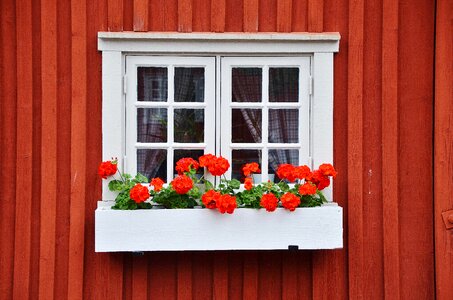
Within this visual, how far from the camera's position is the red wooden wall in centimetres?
338

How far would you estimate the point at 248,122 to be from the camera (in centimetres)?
350

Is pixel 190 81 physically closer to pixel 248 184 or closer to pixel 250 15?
pixel 250 15

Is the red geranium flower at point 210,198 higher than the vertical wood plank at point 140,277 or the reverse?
higher

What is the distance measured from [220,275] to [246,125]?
3.31ft

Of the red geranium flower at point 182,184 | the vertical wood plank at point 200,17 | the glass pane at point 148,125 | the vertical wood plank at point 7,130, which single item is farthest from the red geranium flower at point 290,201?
the vertical wood plank at point 7,130

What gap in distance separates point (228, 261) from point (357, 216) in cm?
91

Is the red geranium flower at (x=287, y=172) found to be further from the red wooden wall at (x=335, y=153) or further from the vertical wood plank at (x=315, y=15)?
the vertical wood plank at (x=315, y=15)

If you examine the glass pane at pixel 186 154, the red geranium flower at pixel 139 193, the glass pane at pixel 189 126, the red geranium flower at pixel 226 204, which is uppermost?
the glass pane at pixel 189 126

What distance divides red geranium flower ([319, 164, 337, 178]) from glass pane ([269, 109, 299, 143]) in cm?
35

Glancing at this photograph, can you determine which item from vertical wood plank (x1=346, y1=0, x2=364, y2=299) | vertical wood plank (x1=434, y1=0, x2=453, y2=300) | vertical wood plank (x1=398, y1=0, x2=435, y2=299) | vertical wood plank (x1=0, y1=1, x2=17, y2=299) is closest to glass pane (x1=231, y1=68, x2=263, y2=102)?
vertical wood plank (x1=346, y1=0, x2=364, y2=299)

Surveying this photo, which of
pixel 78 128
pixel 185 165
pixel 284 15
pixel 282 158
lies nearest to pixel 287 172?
pixel 282 158

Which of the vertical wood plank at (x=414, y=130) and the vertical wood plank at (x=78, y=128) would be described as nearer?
the vertical wood plank at (x=78, y=128)

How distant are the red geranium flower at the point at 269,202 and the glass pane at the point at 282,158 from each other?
1.32 ft

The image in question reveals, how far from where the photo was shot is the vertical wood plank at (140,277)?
3.41 meters
